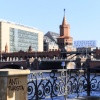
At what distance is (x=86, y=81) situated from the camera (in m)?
14.6

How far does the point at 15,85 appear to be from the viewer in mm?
5352

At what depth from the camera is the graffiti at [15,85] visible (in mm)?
5262

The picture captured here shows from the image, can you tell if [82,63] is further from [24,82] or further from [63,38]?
[24,82]

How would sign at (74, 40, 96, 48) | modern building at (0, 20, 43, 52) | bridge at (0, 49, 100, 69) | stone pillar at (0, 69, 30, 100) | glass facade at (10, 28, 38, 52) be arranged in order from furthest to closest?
sign at (74, 40, 96, 48)
glass facade at (10, 28, 38, 52)
modern building at (0, 20, 43, 52)
bridge at (0, 49, 100, 69)
stone pillar at (0, 69, 30, 100)

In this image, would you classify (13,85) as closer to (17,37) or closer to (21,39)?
(17,37)

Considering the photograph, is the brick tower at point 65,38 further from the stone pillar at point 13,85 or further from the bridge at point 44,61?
the stone pillar at point 13,85

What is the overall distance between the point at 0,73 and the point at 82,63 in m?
101

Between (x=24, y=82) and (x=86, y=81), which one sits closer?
(x=24, y=82)

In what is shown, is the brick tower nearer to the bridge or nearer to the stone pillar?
the bridge

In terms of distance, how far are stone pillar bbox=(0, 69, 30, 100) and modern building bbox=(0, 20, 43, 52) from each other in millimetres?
130824


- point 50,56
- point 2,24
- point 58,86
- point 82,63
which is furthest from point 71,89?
point 2,24

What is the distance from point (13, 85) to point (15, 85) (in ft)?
0.17

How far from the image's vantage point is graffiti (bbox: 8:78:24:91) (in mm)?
5262

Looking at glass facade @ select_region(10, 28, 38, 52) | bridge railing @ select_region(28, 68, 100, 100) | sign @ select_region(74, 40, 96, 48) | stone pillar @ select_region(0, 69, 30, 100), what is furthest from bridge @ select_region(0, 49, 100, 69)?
stone pillar @ select_region(0, 69, 30, 100)
